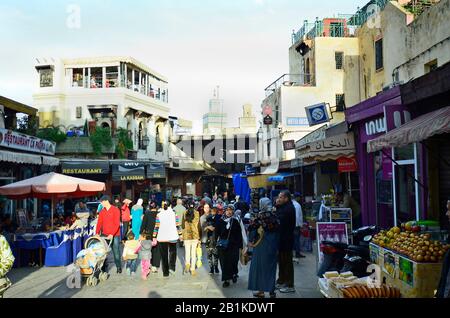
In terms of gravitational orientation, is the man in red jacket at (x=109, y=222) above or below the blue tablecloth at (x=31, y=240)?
above

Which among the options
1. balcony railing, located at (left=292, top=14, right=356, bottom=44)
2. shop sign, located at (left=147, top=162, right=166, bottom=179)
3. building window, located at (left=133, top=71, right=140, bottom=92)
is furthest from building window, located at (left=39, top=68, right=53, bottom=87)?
balcony railing, located at (left=292, top=14, right=356, bottom=44)

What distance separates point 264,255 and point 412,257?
248 cm

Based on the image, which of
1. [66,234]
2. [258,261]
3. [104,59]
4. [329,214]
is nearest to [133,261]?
[66,234]

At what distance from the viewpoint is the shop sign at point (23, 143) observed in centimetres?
1323

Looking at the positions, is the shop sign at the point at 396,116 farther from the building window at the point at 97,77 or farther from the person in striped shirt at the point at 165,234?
the building window at the point at 97,77

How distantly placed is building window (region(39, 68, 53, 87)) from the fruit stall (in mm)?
26604

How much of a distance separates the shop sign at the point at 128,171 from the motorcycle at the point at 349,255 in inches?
553

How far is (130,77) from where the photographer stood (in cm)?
2933

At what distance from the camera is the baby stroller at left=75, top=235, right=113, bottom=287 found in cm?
827

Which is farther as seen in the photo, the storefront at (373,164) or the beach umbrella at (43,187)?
the beach umbrella at (43,187)

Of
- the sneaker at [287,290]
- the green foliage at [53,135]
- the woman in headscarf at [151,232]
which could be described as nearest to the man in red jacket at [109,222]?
the woman in headscarf at [151,232]
